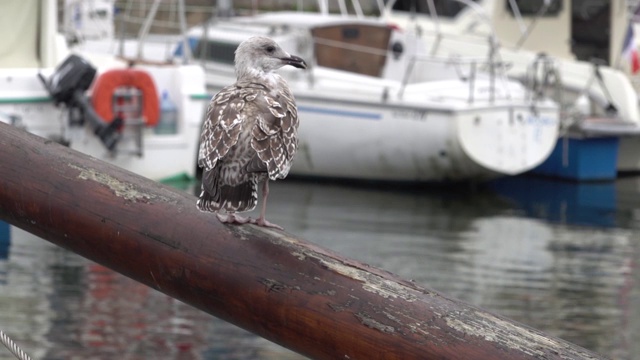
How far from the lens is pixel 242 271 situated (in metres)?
2.03

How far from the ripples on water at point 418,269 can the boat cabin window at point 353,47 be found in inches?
73.7

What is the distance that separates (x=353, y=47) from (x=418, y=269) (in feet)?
24.4

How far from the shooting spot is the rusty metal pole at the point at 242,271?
1.84 metres

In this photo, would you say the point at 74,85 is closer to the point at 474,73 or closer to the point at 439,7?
the point at 474,73

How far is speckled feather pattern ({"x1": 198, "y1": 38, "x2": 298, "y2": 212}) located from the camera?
3100 mm

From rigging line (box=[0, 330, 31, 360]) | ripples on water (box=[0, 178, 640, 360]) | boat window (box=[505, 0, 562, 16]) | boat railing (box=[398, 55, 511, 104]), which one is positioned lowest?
ripples on water (box=[0, 178, 640, 360])

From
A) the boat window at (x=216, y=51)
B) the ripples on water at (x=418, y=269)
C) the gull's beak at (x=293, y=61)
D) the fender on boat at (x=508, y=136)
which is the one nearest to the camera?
the gull's beak at (x=293, y=61)

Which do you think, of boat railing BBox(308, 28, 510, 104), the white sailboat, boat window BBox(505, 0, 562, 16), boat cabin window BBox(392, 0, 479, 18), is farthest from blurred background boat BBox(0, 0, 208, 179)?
boat cabin window BBox(392, 0, 479, 18)

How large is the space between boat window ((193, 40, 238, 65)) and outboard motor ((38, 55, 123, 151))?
12.4 ft

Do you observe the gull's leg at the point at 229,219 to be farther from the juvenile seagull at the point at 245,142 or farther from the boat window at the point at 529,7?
the boat window at the point at 529,7

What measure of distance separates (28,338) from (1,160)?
570cm

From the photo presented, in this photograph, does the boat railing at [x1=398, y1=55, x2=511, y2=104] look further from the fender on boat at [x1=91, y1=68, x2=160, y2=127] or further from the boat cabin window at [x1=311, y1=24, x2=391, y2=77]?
the fender on boat at [x1=91, y1=68, x2=160, y2=127]

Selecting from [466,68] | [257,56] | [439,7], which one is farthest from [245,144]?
[439,7]

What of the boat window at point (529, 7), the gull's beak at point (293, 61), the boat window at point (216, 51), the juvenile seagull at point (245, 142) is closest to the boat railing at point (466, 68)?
the boat window at point (216, 51)
